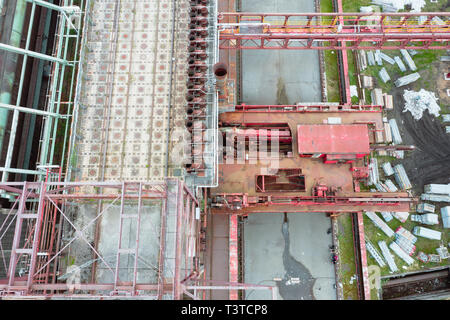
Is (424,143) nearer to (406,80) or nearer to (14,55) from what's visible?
(406,80)

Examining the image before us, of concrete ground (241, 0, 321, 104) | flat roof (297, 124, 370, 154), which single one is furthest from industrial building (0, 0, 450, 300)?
concrete ground (241, 0, 321, 104)

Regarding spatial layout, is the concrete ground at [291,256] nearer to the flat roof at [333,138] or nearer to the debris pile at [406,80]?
the flat roof at [333,138]

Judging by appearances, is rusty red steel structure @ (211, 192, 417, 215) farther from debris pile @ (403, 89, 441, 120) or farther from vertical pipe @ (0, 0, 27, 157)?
vertical pipe @ (0, 0, 27, 157)

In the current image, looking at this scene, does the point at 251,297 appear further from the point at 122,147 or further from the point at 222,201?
the point at 122,147

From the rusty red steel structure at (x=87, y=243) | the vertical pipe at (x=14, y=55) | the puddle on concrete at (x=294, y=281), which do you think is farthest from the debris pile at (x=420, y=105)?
the vertical pipe at (x=14, y=55)

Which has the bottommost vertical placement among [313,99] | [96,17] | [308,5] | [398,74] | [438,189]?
[438,189]

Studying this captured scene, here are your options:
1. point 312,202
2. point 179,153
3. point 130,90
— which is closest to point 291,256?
point 312,202

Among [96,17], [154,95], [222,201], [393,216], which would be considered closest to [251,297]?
[222,201]
